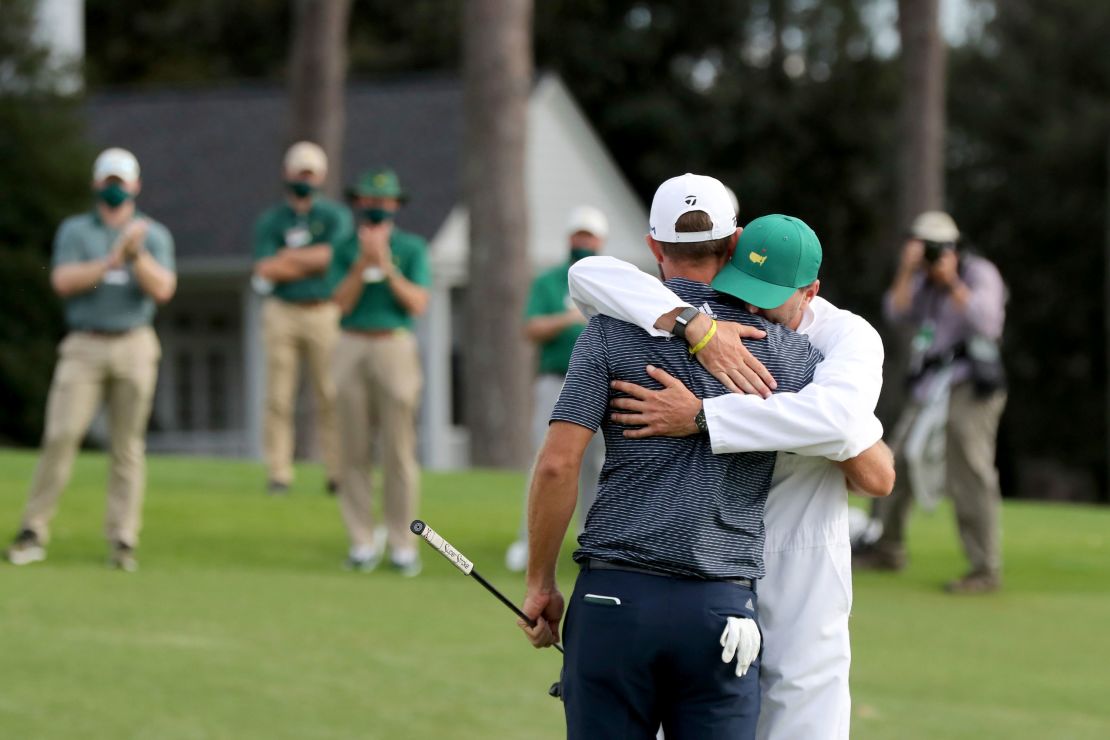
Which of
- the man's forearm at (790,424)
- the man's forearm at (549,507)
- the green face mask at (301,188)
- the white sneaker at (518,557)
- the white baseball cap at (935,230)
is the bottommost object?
the white sneaker at (518,557)

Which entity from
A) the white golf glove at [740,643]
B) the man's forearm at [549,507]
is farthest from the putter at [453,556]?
the white golf glove at [740,643]

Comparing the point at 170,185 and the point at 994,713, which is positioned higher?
the point at 170,185

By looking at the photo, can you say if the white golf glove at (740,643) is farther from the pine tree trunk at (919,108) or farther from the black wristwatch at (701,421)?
the pine tree trunk at (919,108)

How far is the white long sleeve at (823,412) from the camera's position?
4.11m

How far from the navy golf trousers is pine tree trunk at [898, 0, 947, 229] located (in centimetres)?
2189

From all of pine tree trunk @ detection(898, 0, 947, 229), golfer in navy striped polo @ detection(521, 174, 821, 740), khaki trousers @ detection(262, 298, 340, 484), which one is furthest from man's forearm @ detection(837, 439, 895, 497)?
pine tree trunk @ detection(898, 0, 947, 229)

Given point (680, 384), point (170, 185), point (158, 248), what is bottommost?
point (680, 384)

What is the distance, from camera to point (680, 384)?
4152mm

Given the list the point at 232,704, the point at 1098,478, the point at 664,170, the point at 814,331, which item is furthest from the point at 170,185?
the point at 814,331

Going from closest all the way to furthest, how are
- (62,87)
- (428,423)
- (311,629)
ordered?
(311,629), (62,87), (428,423)

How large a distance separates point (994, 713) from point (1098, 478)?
31767 mm

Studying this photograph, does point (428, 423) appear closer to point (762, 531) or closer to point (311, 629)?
point (311, 629)

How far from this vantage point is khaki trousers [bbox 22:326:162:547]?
972cm

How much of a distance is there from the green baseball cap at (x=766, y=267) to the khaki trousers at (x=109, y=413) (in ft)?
19.9
